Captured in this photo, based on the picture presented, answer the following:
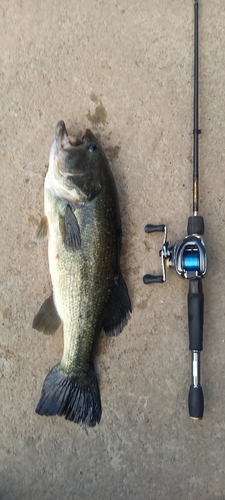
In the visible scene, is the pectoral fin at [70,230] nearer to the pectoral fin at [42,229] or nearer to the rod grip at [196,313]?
the pectoral fin at [42,229]

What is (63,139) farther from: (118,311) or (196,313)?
(196,313)

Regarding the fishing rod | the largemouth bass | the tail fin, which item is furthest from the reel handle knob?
the tail fin

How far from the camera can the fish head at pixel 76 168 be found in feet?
6.63

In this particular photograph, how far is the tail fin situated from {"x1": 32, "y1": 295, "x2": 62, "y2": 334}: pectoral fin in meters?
0.18

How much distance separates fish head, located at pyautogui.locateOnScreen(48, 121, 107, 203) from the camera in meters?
2.02

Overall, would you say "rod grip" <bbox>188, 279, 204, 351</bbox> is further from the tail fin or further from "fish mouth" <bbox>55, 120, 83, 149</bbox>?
"fish mouth" <bbox>55, 120, 83, 149</bbox>

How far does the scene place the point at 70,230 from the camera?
79.2 inches

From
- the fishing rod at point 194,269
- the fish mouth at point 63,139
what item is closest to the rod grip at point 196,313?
the fishing rod at point 194,269

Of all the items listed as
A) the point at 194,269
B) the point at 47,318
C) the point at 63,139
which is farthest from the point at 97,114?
the point at 47,318

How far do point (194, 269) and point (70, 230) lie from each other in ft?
1.82

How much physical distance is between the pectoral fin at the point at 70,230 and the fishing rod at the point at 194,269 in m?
0.38

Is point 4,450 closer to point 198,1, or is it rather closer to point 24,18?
point 24,18

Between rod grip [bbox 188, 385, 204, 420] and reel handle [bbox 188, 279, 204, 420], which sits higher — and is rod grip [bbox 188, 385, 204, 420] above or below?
below

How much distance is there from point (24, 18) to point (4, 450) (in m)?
2.07
